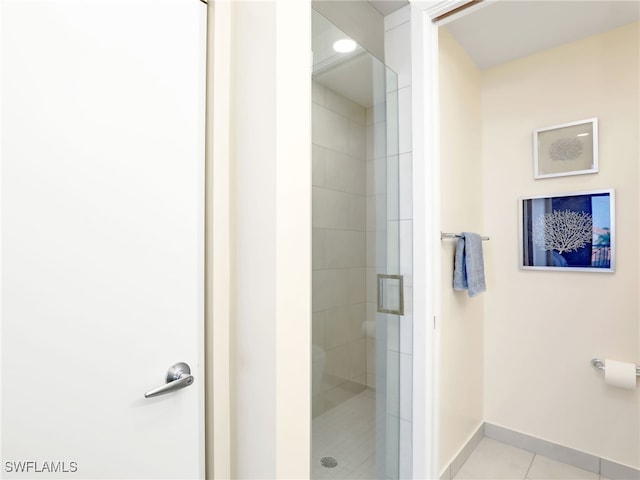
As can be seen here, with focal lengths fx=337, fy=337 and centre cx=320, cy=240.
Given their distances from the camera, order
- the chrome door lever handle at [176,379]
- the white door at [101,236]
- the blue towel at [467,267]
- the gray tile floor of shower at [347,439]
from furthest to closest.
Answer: the blue towel at [467,267]
the gray tile floor of shower at [347,439]
the chrome door lever handle at [176,379]
the white door at [101,236]

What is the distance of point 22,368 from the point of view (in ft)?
2.09

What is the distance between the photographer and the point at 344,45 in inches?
52.7

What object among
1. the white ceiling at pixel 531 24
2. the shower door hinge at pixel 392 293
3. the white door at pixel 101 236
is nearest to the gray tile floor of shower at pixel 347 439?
the shower door hinge at pixel 392 293

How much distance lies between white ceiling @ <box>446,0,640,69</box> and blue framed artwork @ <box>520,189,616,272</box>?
0.86m

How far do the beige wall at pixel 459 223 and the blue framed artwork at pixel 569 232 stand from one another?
0.24 metres

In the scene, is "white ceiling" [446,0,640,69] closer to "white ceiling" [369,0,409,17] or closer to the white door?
A: "white ceiling" [369,0,409,17]

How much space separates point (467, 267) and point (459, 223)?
259mm

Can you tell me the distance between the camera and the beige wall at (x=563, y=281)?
1725 mm

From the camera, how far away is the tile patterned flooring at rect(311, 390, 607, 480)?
126 centimetres

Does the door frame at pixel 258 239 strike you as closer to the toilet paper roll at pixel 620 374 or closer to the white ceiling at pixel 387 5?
the white ceiling at pixel 387 5

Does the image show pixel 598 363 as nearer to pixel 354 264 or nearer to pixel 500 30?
pixel 354 264

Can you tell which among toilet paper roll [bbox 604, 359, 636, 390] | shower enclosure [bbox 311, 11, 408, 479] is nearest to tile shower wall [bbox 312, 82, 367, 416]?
shower enclosure [bbox 311, 11, 408, 479]

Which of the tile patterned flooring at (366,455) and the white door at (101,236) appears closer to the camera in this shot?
the white door at (101,236)

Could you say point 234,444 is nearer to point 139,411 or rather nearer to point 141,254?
point 139,411
